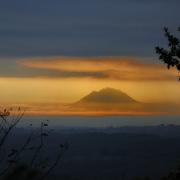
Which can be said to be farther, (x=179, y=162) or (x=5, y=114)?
(x=179, y=162)

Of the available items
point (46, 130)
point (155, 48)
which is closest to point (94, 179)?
point (155, 48)

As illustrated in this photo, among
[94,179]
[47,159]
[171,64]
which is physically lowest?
[94,179]

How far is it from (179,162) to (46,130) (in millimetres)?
10940

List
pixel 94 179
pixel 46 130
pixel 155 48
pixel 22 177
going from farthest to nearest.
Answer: pixel 94 179, pixel 155 48, pixel 46 130, pixel 22 177

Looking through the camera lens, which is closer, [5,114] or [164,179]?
[5,114]

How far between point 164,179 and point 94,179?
149 m

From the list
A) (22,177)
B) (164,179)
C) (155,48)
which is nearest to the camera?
(22,177)

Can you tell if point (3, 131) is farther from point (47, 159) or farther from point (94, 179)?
point (94, 179)

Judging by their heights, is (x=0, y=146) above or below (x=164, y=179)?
above

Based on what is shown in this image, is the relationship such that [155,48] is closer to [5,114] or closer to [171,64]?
[171,64]

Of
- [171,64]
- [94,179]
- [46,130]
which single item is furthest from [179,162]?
[94,179]

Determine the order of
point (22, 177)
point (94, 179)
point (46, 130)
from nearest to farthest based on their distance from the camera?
1. point (22, 177)
2. point (46, 130)
3. point (94, 179)

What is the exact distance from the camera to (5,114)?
10969 mm

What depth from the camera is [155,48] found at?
909 inches
